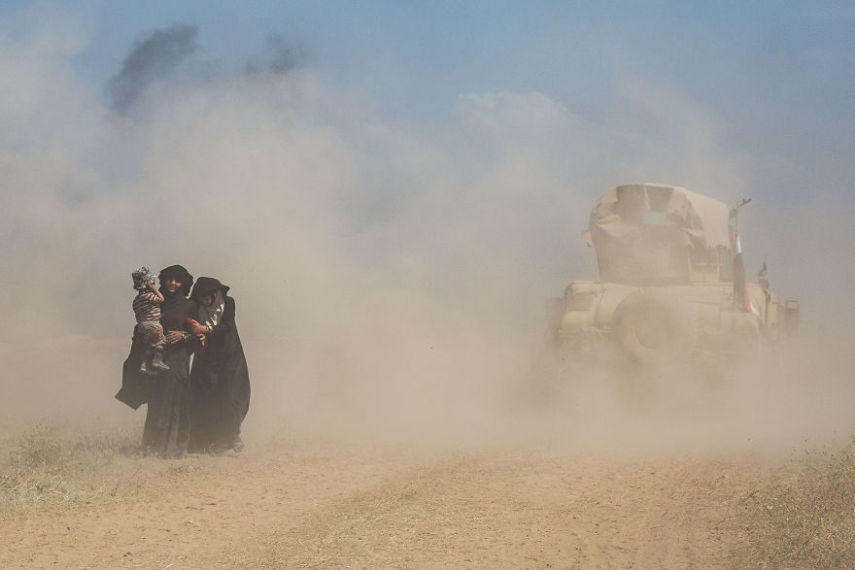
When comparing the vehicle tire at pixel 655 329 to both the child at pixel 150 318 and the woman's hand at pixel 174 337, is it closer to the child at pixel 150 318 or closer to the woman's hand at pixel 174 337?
the woman's hand at pixel 174 337

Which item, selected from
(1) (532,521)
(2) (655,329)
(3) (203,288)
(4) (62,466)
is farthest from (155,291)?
(2) (655,329)

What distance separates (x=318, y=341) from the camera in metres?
26.9

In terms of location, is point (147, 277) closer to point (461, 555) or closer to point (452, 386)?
point (461, 555)

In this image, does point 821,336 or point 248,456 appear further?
point 821,336

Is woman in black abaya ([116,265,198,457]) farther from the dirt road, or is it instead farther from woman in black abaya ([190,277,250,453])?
the dirt road

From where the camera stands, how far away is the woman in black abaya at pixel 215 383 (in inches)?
450

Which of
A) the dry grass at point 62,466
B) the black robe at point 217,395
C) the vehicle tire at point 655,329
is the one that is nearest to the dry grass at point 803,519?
the vehicle tire at point 655,329

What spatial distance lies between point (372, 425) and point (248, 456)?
3746mm

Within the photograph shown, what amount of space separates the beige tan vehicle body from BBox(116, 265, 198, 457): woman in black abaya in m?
6.21

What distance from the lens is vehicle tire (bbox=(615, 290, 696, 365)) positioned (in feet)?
46.2

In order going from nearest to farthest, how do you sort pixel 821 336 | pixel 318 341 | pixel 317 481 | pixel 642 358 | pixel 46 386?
pixel 317 481, pixel 642 358, pixel 46 386, pixel 318 341, pixel 821 336

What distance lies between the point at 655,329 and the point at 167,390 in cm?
737

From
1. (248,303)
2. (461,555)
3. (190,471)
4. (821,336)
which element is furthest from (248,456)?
(821,336)

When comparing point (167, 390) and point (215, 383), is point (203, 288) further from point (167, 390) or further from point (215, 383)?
point (167, 390)
